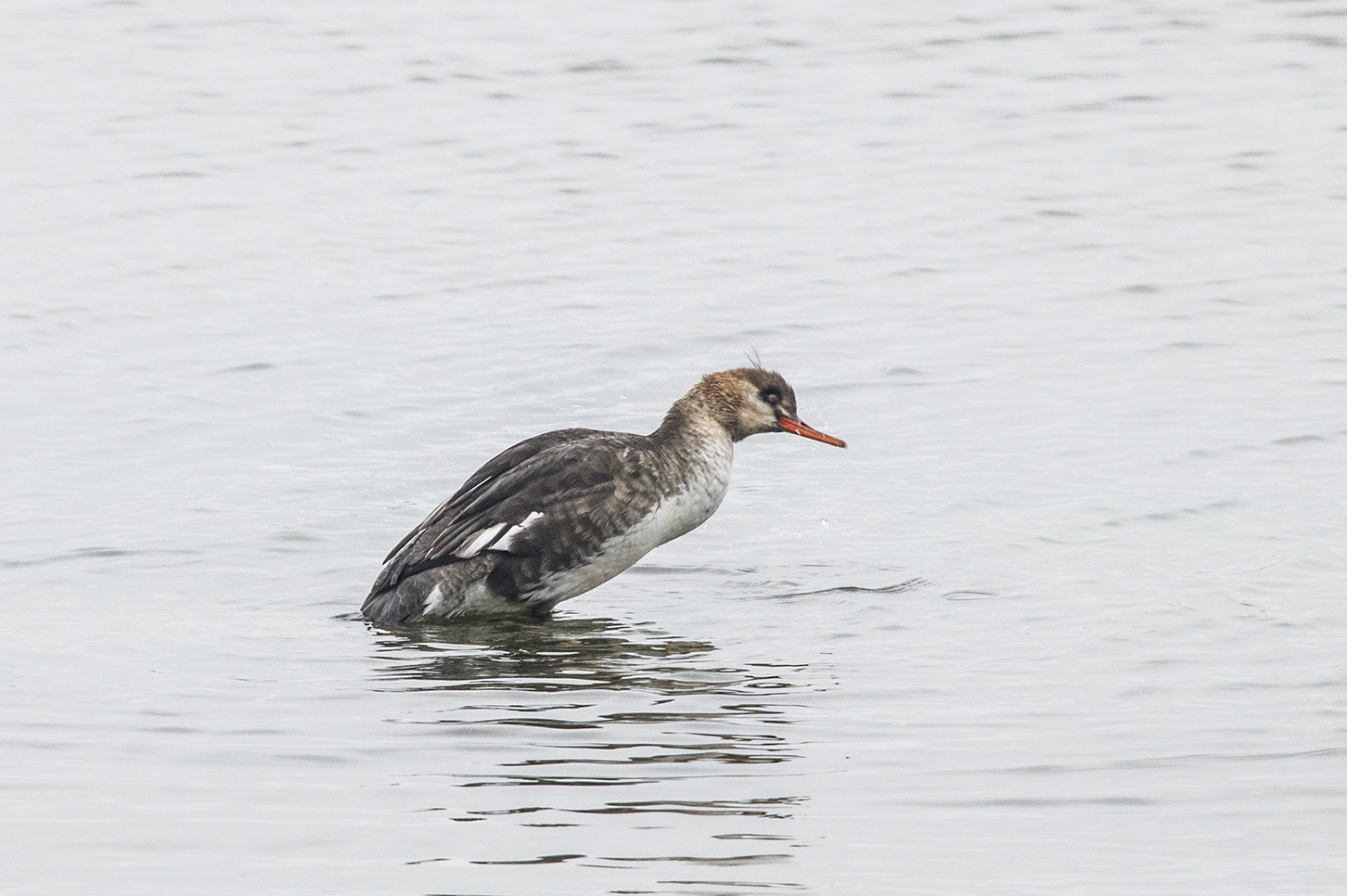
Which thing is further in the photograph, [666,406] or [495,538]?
[666,406]

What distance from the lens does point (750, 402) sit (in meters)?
8.48

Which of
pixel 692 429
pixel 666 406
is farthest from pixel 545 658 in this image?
pixel 666 406

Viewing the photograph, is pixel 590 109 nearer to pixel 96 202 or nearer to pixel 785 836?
pixel 96 202

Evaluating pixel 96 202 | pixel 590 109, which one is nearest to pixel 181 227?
pixel 96 202

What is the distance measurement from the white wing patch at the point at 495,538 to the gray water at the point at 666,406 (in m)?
0.35

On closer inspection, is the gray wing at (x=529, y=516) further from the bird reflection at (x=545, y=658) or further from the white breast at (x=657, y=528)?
the bird reflection at (x=545, y=658)

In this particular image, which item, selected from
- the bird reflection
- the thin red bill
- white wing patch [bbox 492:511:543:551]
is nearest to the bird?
white wing patch [bbox 492:511:543:551]

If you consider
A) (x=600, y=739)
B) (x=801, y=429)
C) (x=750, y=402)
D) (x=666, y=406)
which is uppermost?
(x=750, y=402)

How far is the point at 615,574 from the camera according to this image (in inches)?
320

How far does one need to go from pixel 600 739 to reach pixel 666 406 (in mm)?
5117

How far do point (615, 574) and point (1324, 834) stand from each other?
3.63 metres

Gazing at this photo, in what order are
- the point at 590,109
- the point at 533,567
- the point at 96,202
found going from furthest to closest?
1. the point at 590,109
2. the point at 96,202
3. the point at 533,567

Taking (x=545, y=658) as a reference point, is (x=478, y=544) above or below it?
above

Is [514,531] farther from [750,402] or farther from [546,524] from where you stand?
[750,402]
